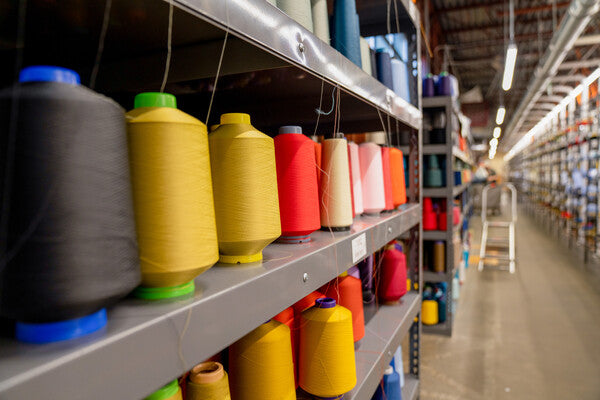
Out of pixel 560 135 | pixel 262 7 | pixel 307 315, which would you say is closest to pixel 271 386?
pixel 307 315

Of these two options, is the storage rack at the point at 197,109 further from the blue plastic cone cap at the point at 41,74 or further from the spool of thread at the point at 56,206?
the blue plastic cone cap at the point at 41,74

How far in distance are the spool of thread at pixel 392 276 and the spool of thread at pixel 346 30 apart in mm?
782

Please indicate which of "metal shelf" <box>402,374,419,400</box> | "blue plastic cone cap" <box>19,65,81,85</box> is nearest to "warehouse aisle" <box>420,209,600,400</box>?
"metal shelf" <box>402,374,419,400</box>

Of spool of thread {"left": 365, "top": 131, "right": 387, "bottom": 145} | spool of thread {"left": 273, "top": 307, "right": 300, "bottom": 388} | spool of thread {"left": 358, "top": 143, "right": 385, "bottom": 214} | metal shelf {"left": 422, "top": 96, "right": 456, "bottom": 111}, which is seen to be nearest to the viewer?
spool of thread {"left": 273, "top": 307, "right": 300, "bottom": 388}

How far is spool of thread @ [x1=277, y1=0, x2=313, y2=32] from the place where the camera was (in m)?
0.74

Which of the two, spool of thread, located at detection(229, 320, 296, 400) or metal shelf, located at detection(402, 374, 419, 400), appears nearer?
spool of thread, located at detection(229, 320, 296, 400)

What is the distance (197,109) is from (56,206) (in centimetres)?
99

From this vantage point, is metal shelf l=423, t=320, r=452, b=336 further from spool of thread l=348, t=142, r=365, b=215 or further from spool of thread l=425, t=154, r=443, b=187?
spool of thread l=348, t=142, r=365, b=215

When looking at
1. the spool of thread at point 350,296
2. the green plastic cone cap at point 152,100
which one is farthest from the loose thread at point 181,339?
the spool of thread at point 350,296

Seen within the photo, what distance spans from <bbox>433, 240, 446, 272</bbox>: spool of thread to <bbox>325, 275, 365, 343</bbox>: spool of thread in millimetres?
2101

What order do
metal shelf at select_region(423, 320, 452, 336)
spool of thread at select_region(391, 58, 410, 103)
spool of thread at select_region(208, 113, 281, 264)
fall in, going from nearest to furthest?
spool of thread at select_region(208, 113, 281, 264)
spool of thread at select_region(391, 58, 410, 103)
metal shelf at select_region(423, 320, 452, 336)

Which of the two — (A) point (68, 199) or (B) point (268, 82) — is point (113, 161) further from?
(B) point (268, 82)

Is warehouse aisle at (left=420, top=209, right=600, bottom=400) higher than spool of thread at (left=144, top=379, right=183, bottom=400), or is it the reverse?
spool of thread at (left=144, top=379, right=183, bottom=400)

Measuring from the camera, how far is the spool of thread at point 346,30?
1.05 metres
